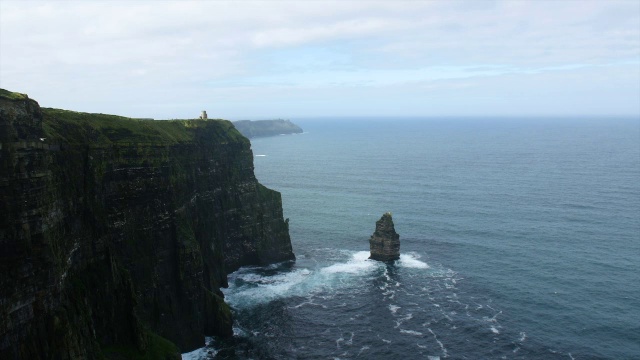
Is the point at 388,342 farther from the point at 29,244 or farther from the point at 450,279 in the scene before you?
the point at 29,244

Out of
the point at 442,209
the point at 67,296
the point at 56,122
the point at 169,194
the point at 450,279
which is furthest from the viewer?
the point at 442,209

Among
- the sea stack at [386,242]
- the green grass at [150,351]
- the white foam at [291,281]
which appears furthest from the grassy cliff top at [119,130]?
the sea stack at [386,242]

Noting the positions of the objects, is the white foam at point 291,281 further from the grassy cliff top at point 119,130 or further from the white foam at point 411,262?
the grassy cliff top at point 119,130

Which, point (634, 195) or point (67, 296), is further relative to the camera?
point (634, 195)

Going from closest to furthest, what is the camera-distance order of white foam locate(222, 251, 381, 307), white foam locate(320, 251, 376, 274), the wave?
white foam locate(222, 251, 381, 307) < the wave < white foam locate(320, 251, 376, 274)

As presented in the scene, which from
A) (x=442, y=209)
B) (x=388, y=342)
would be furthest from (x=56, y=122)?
(x=442, y=209)

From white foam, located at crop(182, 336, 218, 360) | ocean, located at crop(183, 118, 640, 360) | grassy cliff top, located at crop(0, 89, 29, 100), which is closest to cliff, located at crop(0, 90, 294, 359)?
grassy cliff top, located at crop(0, 89, 29, 100)

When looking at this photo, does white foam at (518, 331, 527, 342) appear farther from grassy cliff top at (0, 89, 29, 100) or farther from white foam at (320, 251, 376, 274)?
grassy cliff top at (0, 89, 29, 100)
